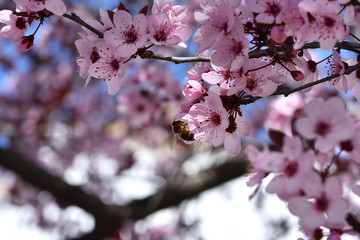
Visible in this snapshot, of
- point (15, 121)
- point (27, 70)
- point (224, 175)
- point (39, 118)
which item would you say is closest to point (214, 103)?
point (224, 175)

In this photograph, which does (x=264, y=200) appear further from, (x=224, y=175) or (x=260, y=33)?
(x=260, y=33)

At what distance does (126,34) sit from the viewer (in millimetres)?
1209

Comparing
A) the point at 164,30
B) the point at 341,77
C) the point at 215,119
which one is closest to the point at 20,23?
the point at 164,30

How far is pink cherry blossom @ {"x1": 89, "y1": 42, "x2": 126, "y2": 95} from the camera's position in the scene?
4.09 feet

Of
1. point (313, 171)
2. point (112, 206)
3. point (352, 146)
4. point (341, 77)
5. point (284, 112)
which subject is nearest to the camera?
point (313, 171)

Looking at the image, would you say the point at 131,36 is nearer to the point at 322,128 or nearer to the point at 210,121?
the point at 210,121

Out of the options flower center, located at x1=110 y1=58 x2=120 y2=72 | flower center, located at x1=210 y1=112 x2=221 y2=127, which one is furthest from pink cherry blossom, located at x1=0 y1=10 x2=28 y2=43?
flower center, located at x1=210 y1=112 x2=221 y2=127

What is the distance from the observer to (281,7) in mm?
1033

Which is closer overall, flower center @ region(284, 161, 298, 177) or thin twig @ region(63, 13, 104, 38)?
flower center @ region(284, 161, 298, 177)

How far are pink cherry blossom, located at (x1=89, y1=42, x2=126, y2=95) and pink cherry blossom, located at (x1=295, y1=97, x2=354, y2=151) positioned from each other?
0.62 m

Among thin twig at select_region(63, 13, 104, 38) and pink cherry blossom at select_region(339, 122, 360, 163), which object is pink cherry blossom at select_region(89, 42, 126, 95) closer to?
thin twig at select_region(63, 13, 104, 38)

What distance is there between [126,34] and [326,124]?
650mm

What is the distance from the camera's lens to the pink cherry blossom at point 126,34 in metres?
1.20

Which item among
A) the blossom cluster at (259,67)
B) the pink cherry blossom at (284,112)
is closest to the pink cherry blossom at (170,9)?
the blossom cluster at (259,67)
